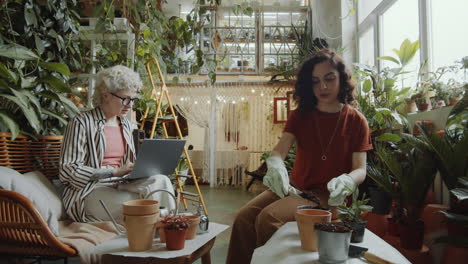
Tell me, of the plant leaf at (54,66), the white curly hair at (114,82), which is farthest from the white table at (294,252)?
the plant leaf at (54,66)

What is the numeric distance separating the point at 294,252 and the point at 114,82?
1.57 m

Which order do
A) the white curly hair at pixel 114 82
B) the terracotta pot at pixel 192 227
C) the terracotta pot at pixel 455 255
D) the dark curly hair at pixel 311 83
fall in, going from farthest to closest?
the white curly hair at pixel 114 82, the dark curly hair at pixel 311 83, the terracotta pot at pixel 455 255, the terracotta pot at pixel 192 227

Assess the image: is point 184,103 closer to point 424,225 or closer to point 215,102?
point 215,102

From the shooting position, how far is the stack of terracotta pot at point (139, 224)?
110 centimetres

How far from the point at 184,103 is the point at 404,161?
493cm

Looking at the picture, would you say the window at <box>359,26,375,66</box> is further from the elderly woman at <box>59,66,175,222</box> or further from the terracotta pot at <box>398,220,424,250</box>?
the elderly woman at <box>59,66,175,222</box>

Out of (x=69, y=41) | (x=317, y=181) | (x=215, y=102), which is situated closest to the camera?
(x=317, y=181)

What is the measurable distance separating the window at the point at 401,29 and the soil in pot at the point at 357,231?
203 cm

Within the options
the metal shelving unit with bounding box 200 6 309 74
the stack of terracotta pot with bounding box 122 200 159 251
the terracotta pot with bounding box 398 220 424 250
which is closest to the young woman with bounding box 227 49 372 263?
the terracotta pot with bounding box 398 220 424 250

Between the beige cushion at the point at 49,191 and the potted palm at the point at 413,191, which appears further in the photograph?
the beige cushion at the point at 49,191

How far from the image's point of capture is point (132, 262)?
1083mm

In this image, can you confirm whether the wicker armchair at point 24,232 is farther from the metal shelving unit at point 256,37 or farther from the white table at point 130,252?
the metal shelving unit at point 256,37

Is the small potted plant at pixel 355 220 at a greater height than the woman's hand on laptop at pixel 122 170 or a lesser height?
lesser

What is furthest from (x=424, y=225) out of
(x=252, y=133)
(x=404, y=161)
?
(x=252, y=133)
